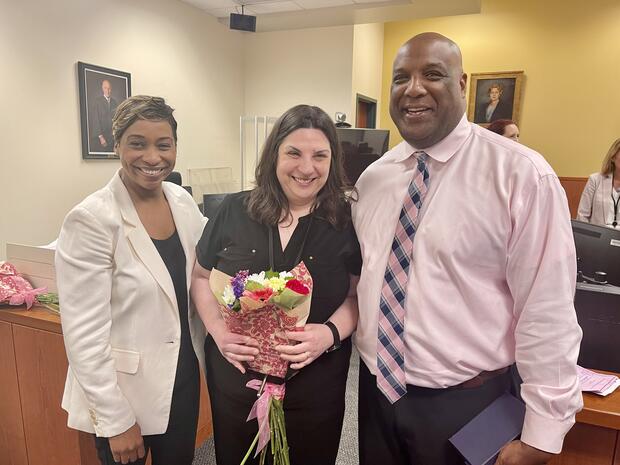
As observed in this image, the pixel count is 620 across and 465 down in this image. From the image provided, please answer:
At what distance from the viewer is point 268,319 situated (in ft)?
4.24

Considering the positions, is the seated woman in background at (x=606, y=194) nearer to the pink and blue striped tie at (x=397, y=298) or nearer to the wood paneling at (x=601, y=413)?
the wood paneling at (x=601, y=413)

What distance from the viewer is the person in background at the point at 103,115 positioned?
420cm

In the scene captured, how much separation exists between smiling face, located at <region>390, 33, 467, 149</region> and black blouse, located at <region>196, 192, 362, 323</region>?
0.40 m

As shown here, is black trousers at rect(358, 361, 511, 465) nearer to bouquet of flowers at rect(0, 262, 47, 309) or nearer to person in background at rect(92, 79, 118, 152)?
bouquet of flowers at rect(0, 262, 47, 309)

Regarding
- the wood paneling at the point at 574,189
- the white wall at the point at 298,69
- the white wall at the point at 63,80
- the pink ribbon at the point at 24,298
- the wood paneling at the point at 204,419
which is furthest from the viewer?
the wood paneling at the point at 574,189

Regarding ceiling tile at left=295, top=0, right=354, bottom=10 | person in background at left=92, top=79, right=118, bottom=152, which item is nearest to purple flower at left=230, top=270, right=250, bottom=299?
person in background at left=92, top=79, right=118, bottom=152

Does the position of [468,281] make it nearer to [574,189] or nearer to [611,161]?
[611,161]

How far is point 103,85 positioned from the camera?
423 cm

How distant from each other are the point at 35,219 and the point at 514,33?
6.40 metres

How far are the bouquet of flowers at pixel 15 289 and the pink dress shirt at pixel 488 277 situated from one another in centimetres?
151

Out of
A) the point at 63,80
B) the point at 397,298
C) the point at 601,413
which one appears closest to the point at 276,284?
the point at 397,298

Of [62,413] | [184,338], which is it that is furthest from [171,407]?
[62,413]

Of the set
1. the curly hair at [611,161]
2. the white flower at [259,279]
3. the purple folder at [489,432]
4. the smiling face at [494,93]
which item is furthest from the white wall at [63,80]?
the curly hair at [611,161]

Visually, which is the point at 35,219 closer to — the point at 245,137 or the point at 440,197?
the point at 245,137
